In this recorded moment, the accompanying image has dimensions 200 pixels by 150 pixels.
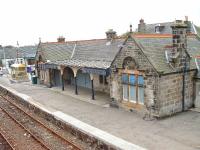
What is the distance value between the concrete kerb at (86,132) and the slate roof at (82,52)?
660cm

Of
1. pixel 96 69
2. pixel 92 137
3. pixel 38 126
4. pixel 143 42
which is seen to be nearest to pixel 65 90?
pixel 96 69

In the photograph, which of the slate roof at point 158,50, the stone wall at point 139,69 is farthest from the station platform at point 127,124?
the slate roof at point 158,50

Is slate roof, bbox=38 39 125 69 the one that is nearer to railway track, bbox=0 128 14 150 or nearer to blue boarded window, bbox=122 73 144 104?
blue boarded window, bbox=122 73 144 104

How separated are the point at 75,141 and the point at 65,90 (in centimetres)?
1431

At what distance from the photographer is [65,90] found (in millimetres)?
29281

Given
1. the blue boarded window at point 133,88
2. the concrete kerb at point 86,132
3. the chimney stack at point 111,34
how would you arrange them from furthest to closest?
the chimney stack at point 111,34 < the blue boarded window at point 133,88 < the concrete kerb at point 86,132

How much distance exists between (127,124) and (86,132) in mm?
2916

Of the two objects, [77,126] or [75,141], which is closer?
[75,141]

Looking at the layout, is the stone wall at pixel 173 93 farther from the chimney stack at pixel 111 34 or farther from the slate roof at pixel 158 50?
the chimney stack at pixel 111 34

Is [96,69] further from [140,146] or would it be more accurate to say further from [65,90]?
[140,146]

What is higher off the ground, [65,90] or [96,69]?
[96,69]

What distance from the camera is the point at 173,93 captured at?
1833 centimetres

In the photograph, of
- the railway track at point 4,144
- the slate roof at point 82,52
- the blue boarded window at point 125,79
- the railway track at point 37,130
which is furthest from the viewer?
the slate roof at point 82,52

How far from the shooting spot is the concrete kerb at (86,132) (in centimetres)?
1340
